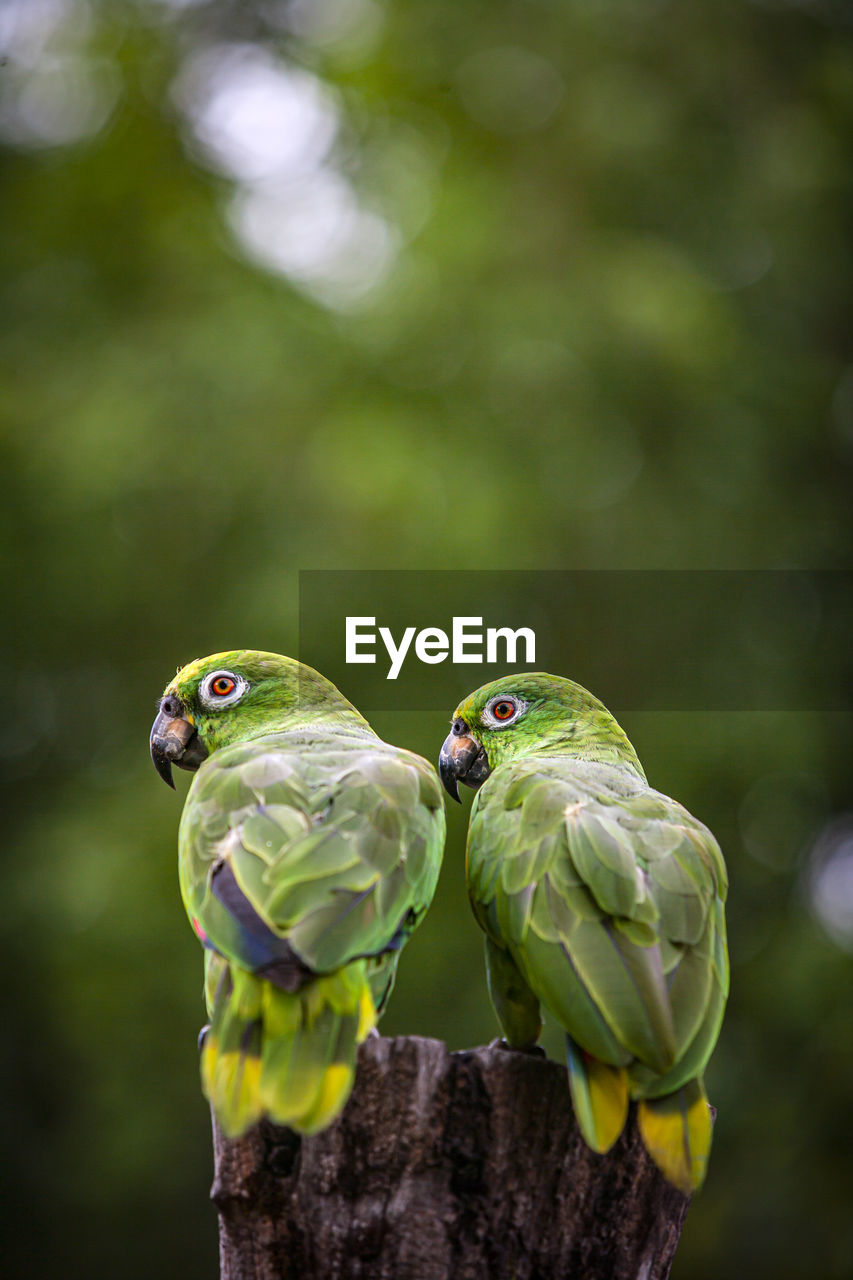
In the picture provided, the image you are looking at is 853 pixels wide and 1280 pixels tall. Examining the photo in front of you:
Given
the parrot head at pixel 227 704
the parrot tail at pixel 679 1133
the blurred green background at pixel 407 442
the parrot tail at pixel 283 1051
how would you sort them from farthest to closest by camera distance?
the blurred green background at pixel 407 442, the parrot head at pixel 227 704, the parrot tail at pixel 679 1133, the parrot tail at pixel 283 1051

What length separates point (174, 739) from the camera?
3.71 m

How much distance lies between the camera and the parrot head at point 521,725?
369 centimetres

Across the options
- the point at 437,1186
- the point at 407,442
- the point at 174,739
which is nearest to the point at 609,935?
the point at 437,1186

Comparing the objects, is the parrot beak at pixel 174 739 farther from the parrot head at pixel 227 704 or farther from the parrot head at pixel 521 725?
the parrot head at pixel 521 725

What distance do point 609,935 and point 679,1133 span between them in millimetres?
421

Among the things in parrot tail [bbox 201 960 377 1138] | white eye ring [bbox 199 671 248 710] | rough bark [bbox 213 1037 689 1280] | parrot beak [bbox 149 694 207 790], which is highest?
white eye ring [bbox 199 671 248 710]

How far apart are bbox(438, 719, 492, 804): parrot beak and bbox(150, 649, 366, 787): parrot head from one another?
32 cm

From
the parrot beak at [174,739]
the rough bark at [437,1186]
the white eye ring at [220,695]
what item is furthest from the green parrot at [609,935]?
the parrot beak at [174,739]

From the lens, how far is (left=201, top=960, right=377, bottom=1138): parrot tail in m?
2.13

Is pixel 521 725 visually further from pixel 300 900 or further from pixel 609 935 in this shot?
pixel 300 900

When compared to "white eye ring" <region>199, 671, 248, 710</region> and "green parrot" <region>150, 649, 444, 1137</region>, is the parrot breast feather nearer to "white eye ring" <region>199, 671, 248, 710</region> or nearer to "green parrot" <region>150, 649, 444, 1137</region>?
"green parrot" <region>150, 649, 444, 1137</region>

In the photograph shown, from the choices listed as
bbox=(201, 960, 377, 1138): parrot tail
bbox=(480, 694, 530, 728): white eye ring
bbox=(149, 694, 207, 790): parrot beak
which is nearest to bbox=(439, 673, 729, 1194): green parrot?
bbox=(480, 694, 530, 728): white eye ring

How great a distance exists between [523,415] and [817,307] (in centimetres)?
210

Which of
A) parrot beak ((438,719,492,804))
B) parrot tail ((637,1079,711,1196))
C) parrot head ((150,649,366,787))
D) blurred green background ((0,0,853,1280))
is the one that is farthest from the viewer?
blurred green background ((0,0,853,1280))
